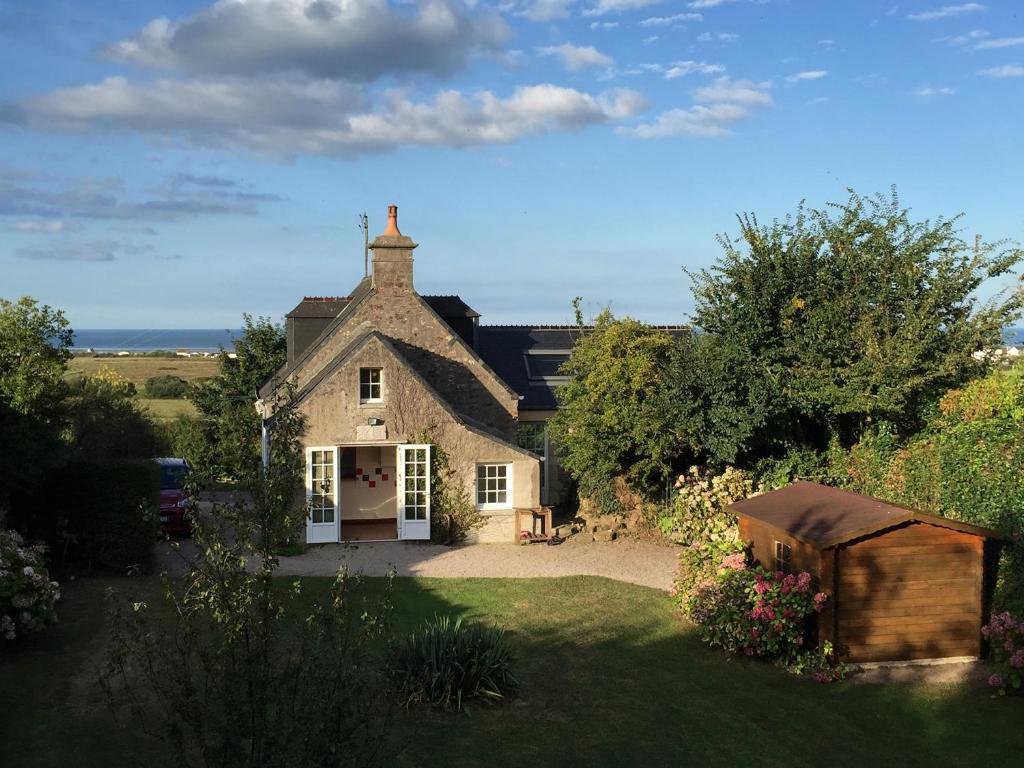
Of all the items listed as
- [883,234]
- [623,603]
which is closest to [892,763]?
[623,603]

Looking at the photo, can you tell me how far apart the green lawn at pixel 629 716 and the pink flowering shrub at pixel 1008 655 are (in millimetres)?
254

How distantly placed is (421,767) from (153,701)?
3556mm

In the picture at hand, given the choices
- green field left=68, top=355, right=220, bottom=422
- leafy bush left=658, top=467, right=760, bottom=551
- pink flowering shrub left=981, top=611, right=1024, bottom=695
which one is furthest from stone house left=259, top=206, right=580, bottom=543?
green field left=68, top=355, right=220, bottom=422

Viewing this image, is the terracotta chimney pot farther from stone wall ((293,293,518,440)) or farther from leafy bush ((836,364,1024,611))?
leafy bush ((836,364,1024,611))

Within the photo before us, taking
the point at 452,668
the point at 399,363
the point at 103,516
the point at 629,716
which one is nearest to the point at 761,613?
the point at 629,716

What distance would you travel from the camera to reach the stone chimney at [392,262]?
2278 centimetres

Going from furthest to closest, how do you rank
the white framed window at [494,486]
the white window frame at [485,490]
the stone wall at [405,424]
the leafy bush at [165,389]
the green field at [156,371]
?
the leafy bush at [165,389] < the green field at [156,371] < the white framed window at [494,486] < the white window frame at [485,490] < the stone wall at [405,424]

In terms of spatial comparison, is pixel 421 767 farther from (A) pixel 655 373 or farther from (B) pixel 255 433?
(A) pixel 655 373

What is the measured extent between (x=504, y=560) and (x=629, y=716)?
28.1 ft

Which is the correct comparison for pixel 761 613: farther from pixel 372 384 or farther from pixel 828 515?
pixel 372 384

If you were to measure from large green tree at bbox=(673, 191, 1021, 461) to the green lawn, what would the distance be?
22.0 ft

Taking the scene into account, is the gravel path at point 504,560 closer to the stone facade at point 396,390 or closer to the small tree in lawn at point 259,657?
the stone facade at point 396,390

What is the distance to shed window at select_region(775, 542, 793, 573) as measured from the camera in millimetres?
12906

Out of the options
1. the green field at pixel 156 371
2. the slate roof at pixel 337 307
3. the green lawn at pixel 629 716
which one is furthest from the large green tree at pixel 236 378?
the green field at pixel 156 371
